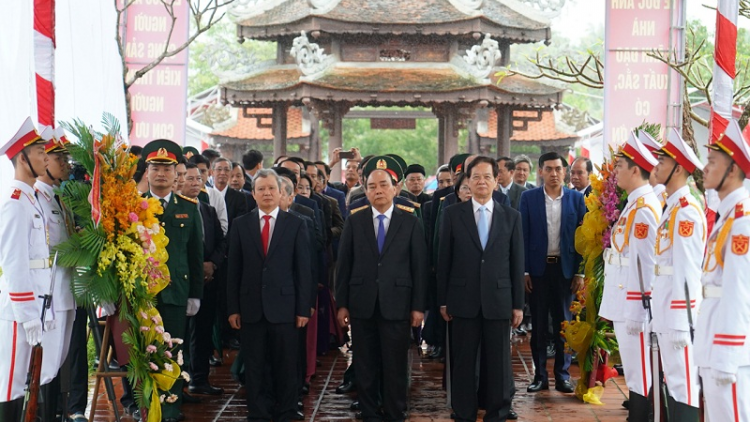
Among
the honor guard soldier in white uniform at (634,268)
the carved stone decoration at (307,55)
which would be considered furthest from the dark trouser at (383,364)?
the carved stone decoration at (307,55)

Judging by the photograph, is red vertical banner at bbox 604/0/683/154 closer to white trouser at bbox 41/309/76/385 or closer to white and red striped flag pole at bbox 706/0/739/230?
white and red striped flag pole at bbox 706/0/739/230

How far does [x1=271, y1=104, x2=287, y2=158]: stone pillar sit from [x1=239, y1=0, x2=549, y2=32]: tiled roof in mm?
1763

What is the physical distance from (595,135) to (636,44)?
15.2 meters

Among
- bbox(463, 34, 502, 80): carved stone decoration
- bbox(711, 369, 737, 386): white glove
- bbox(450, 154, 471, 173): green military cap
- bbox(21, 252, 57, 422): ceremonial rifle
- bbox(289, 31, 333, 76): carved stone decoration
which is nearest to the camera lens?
bbox(711, 369, 737, 386): white glove

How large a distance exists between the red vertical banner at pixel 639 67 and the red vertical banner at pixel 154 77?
5645 mm

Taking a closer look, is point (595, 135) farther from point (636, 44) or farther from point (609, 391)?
point (609, 391)

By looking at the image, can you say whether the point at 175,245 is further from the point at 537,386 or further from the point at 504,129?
the point at 504,129

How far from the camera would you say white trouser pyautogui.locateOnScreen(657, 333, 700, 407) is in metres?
5.21

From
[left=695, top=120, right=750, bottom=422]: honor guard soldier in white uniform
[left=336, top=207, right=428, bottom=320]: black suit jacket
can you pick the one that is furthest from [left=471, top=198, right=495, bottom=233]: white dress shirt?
[left=695, top=120, right=750, bottom=422]: honor guard soldier in white uniform

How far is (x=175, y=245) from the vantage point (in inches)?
253

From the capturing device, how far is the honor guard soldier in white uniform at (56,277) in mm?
5395

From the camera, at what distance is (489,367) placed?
20.2 ft

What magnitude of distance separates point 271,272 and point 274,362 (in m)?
0.66

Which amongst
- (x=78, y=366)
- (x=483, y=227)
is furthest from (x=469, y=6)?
(x=78, y=366)
